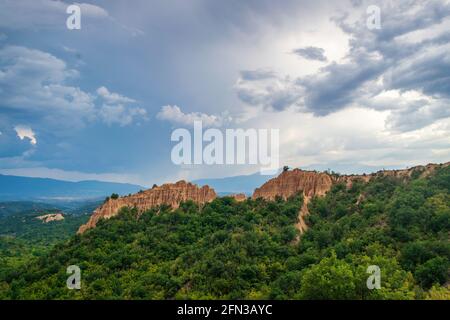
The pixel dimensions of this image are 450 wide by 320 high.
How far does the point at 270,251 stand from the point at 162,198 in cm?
2298

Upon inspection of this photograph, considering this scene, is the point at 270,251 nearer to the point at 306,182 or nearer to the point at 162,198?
the point at 306,182

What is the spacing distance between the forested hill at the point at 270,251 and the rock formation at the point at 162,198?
6.17ft

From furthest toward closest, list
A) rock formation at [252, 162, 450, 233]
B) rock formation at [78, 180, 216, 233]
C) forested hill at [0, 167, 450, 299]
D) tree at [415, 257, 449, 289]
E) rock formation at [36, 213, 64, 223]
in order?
rock formation at [36, 213, 64, 223] → rock formation at [78, 180, 216, 233] → rock formation at [252, 162, 450, 233] → forested hill at [0, 167, 450, 299] → tree at [415, 257, 449, 289]

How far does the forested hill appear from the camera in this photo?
25.7 meters

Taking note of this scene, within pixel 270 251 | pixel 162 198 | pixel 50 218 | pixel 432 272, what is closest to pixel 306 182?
pixel 270 251

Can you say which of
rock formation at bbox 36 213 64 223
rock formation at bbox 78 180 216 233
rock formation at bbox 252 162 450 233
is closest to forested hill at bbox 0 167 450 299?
rock formation at bbox 252 162 450 233

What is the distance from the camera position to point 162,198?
5456 centimetres

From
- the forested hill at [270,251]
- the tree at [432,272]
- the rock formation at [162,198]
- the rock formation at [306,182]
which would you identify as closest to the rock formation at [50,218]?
the rock formation at [162,198]

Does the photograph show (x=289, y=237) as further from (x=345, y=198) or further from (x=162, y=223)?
(x=162, y=223)

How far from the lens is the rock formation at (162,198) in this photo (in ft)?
174

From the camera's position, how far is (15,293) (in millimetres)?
36469

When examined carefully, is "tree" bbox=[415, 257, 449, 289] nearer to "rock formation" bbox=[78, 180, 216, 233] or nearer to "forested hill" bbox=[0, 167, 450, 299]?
"forested hill" bbox=[0, 167, 450, 299]

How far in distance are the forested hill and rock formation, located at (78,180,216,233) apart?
6.17 ft

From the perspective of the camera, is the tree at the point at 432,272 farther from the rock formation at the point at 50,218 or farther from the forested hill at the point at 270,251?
the rock formation at the point at 50,218
